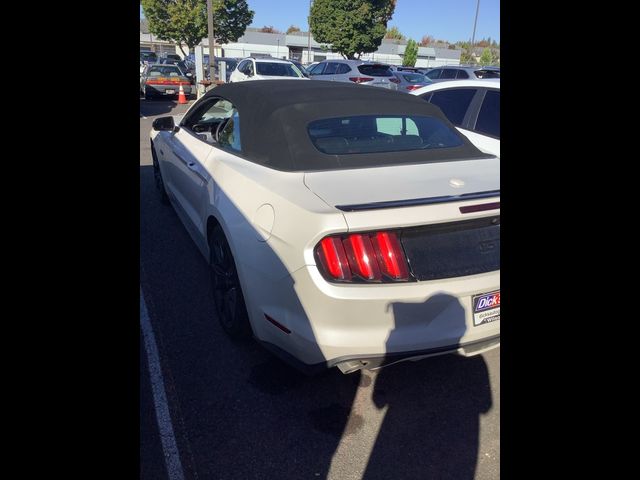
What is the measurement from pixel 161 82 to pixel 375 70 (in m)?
7.90

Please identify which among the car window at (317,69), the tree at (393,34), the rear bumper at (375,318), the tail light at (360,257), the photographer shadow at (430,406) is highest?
the tree at (393,34)

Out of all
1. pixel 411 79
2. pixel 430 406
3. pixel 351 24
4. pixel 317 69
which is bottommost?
pixel 430 406

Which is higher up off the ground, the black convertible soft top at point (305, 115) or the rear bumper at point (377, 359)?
the black convertible soft top at point (305, 115)

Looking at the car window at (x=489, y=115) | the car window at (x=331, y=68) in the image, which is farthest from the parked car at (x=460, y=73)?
the car window at (x=489, y=115)

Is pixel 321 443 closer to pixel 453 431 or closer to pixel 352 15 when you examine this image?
pixel 453 431

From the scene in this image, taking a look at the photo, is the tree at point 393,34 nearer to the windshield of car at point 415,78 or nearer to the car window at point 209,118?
the windshield of car at point 415,78

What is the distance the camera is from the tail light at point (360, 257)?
2.06 meters

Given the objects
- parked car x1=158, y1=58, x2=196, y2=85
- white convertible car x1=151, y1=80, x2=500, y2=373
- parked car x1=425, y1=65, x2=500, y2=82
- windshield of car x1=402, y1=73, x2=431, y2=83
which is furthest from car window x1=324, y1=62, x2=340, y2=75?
white convertible car x1=151, y1=80, x2=500, y2=373

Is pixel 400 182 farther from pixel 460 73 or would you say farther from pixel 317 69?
pixel 317 69

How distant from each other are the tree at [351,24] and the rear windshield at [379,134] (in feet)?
97.8

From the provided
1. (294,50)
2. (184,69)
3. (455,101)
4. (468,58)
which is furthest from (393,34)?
(455,101)

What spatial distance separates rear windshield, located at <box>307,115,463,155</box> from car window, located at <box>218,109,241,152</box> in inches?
24.7

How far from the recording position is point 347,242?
2.06m
